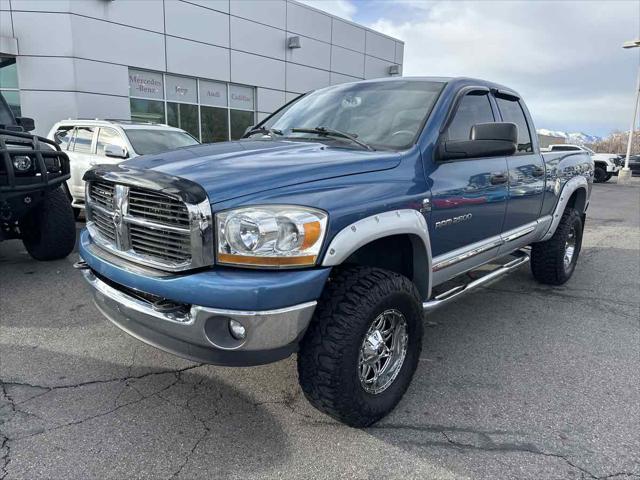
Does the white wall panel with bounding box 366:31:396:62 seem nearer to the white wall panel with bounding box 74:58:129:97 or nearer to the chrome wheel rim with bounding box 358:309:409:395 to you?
the white wall panel with bounding box 74:58:129:97

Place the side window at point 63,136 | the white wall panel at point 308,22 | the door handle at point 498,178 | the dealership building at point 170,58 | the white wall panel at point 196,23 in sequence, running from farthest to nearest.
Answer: the white wall panel at point 308,22 < the white wall panel at point 196,23 < the dealership building at point 170,58 < the side window at point 63,136 < the door handle at point 498,178

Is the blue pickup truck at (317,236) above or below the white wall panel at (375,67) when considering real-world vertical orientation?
below

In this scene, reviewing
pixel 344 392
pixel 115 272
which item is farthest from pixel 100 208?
pixel 344 392

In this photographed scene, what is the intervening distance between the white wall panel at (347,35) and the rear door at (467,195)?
55.1 feet

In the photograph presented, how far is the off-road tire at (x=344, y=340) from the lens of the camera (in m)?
2.26

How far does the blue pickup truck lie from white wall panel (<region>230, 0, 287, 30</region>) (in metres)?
13.8

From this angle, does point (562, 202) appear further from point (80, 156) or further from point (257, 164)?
point (80, 156)

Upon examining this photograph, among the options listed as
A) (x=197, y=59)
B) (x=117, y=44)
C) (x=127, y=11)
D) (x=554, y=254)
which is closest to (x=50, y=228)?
(x=554, y=254)

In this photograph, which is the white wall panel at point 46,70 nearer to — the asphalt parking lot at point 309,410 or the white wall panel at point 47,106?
the white wall panel at point 47,106

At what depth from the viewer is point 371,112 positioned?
3.31 meters

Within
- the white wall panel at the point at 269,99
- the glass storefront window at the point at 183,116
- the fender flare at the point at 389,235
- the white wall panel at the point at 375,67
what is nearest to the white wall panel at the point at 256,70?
the white wall panel at the point at 269,99

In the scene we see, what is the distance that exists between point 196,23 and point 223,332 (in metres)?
14.5

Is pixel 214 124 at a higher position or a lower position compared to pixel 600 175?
higher

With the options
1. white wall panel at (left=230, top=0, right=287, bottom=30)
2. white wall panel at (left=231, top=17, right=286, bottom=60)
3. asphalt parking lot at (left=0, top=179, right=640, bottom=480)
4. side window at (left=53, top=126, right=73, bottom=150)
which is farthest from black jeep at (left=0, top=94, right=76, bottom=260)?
white wall panel at (left=230, top=0, right=287, bottom=30)
